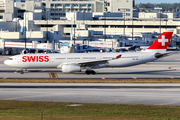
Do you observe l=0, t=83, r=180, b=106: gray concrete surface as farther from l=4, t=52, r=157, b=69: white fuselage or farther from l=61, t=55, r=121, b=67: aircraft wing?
l=4, t=52, r=157, b=69: white fuselage

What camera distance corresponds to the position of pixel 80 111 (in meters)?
30.2

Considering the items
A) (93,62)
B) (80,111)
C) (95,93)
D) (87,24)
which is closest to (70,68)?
(93,62)

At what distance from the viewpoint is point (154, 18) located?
184m

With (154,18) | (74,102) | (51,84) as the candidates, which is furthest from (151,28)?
(74,102)

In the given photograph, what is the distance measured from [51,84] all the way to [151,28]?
130 m

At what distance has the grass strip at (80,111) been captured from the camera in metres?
27.8

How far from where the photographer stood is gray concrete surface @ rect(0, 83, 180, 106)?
3569 centimetres

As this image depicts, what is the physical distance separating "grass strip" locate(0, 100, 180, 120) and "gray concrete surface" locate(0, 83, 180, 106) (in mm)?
2279

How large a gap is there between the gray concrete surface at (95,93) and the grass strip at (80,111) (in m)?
2.28

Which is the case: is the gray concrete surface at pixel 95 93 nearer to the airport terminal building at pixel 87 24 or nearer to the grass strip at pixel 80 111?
the grass strip at pixel 80 111

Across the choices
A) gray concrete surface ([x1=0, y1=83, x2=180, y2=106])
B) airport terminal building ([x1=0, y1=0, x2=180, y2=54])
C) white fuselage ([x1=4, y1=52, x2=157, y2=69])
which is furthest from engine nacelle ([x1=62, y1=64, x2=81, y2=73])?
airport terminal building ([x1=0, y1=0, x2=180, y2=54])

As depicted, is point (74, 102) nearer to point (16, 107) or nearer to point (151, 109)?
point (16, 107)

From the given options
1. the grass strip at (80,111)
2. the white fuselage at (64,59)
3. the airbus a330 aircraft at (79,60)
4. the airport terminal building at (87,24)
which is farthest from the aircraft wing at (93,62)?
the airport terminal building at (87,24)

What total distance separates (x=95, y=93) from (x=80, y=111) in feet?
30.7
